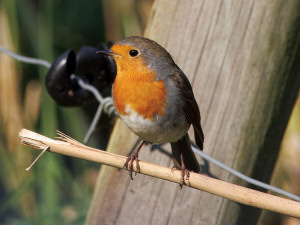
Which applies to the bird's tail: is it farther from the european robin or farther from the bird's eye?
the bird's eye

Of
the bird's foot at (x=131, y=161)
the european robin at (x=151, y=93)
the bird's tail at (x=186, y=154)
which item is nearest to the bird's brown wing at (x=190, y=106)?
the european robin at (x=151, y=93)

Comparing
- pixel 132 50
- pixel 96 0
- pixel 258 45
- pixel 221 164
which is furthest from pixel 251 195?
pixel 96 0

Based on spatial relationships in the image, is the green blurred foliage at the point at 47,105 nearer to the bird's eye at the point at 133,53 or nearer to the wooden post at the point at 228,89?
the wooden post at the point at 228,89

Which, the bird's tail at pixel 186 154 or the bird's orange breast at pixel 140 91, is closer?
the bird's orange breast at pixel 140 91

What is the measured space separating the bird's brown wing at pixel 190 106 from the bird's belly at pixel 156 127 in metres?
A: 0.05

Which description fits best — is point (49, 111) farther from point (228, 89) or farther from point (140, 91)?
point (228, 89)

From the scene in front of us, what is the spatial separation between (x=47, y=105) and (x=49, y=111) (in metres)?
0.06

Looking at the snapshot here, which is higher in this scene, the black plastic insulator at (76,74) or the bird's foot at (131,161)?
the black plastic insulator at (76,74)

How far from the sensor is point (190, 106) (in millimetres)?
2229

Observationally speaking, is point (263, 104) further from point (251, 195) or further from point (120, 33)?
point (120, 33)

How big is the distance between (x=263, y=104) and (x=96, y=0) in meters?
2.82

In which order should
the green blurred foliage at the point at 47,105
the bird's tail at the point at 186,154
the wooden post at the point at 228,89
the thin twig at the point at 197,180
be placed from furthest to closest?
the green blurred foliage at the point at 47,105 → the bird's tail at the point at 186,154 → the wooden post at the point at 228,89 → the thin twig at the point at 197,180

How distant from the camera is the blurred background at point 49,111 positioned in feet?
12.0

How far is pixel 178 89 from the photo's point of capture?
7.16ft
